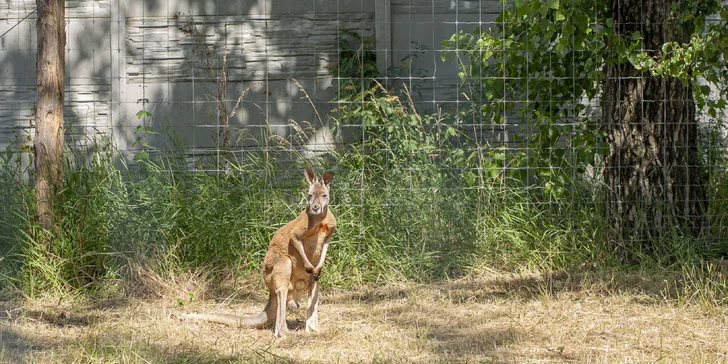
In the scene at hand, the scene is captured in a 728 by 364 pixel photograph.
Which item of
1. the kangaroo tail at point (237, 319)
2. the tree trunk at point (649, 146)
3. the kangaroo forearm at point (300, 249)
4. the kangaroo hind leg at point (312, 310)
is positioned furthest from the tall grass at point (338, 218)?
the kangaroo forearm at point (300, 249)

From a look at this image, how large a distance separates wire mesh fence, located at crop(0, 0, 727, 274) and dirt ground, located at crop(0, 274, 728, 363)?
63 cm

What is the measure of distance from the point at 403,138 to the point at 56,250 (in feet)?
9.99

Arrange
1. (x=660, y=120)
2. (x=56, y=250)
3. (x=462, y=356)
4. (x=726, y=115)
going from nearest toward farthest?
(x=462, y=356) → (x=56, y=250) → (x=660, y=120) → (x=726, y=115)

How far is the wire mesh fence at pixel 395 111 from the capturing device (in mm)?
6879

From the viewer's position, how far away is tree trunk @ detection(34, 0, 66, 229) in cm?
643

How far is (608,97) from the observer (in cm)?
705

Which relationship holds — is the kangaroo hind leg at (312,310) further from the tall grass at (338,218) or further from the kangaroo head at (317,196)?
the tall grass at (338,218)

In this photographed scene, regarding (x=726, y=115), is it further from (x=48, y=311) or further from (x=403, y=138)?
(x=48, y=311)

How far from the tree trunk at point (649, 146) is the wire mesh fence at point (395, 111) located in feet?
0.08

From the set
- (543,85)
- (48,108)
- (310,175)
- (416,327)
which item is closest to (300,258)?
(310,175)

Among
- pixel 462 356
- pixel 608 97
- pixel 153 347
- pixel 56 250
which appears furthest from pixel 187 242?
pixel 608 97

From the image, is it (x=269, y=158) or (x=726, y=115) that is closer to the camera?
Answer: (x=269, y=158)

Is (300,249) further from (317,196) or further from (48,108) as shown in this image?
(48,108)

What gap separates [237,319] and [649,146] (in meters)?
3.81
